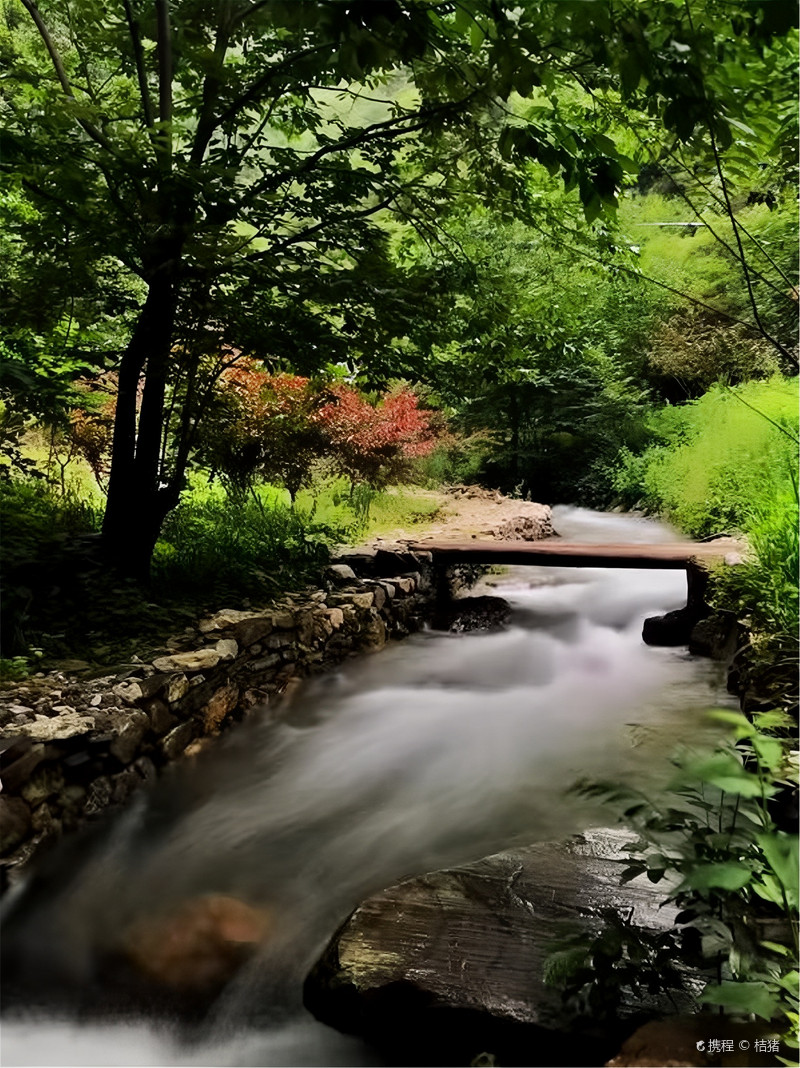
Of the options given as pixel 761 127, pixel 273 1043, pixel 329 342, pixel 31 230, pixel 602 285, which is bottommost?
pixel 273 1043

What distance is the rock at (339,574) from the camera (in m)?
4.71

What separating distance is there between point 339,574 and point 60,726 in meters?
2.57

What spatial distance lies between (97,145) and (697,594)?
4191mm

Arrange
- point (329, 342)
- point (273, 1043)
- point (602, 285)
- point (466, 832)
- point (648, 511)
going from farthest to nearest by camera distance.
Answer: point (602, 285) → point (648, 511) → point (329, 342) → point (466, 832) → point (273, 1043)

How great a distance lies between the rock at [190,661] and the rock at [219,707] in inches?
7.3

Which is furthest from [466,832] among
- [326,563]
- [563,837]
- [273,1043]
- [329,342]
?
[326,563]

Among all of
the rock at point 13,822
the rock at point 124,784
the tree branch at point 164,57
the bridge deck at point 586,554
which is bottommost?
the rock at point 124,784

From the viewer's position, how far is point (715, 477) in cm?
661

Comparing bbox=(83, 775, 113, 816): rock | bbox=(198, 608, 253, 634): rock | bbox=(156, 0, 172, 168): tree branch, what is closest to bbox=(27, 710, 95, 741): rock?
bbox=(83, 775, 113, 816): rock

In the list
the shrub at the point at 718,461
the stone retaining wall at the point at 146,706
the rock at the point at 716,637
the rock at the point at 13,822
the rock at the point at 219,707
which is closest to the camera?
the rock at the point at 13,822

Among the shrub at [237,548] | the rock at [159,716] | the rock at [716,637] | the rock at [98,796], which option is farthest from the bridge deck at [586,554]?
the rock at [98,796]

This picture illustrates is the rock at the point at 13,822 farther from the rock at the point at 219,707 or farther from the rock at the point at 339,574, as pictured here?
the rock at the point at 339,574

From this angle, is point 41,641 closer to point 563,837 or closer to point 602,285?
point 563,837

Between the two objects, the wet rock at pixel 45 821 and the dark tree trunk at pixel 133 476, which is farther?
the dark tree trunk at pixel 133 476
